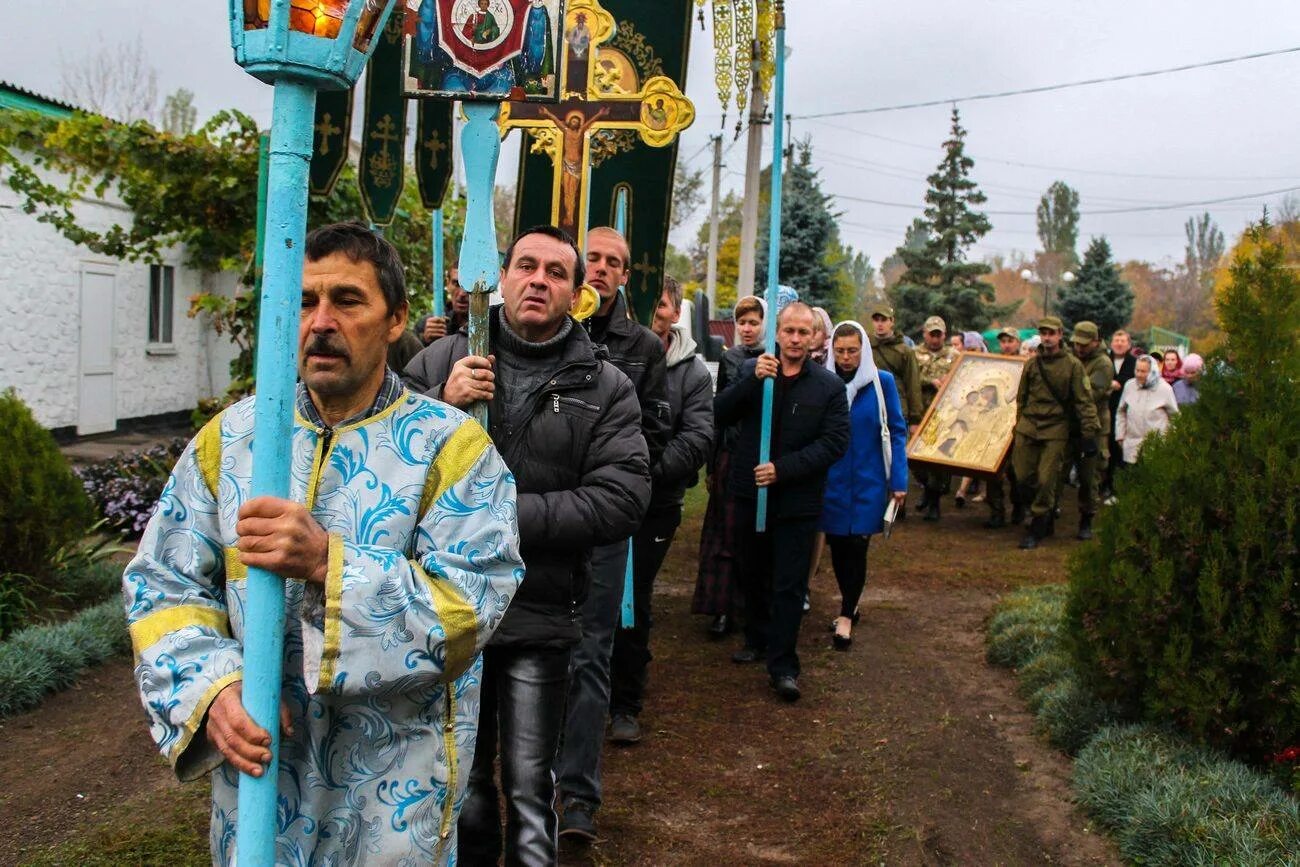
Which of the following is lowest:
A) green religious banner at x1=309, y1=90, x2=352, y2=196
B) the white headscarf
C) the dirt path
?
the dirt path

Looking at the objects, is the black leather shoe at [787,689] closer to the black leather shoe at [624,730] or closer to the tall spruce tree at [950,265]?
the black leather shoe at [624,730]

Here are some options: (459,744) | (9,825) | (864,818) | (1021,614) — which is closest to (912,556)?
(1021,614)

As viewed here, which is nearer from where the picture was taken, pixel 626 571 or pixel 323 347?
pixel 323 347

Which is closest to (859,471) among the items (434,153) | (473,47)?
(434,153)

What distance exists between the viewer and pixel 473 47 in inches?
110

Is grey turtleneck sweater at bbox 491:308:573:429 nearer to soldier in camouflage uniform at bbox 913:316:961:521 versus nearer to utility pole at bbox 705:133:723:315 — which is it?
soldier in camouflage uniform at bbox 913:316:961:521

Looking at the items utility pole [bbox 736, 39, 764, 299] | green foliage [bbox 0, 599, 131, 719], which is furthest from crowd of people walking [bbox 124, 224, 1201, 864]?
utility pole [bbox 736, 39, 764, 299]

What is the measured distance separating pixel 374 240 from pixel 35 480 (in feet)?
16.7

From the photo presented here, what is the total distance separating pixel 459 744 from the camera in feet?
7.10

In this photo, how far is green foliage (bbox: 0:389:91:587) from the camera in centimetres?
628

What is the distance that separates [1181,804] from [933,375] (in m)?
9.82

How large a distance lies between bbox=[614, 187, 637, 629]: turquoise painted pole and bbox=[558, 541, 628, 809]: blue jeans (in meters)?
0.39

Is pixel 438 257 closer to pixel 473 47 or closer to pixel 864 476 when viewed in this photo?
pixel 473 47

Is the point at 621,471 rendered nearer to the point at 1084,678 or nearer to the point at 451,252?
the point at 1084,678
